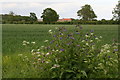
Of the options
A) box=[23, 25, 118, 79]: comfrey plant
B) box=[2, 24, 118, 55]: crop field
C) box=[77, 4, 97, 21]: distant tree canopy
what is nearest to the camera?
box=[23, 25, 118, 79]: comfrey plant

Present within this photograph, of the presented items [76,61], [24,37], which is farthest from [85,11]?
[76,61]

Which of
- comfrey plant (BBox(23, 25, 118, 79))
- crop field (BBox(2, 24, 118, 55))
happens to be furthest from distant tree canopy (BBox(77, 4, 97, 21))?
comfrey plant (BBox(23, 25, 118, 79))

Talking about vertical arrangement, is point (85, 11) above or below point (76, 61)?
above

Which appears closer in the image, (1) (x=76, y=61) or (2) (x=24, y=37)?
(1) (x=76, y=61)

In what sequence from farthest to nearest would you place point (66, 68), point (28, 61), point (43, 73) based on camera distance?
point (28, 61)
point (43, 73)
point (66, 68)

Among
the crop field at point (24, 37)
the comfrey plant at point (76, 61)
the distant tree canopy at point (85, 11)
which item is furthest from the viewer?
the distant tree canopy at point (85, 11)

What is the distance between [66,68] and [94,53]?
0.70m

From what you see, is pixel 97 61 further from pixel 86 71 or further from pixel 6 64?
pixel 6 64

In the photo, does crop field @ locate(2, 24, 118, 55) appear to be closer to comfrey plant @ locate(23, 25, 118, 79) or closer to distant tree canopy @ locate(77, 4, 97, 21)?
distant tree canopy @ locate(77, 4, 97, 21)

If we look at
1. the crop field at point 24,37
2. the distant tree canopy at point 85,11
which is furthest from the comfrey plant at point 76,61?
the distant tree canopy at point 85,11

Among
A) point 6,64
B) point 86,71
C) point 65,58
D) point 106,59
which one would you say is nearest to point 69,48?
point 65,58

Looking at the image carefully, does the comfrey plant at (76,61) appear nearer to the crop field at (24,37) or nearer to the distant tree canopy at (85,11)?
the crop field at (24,37)

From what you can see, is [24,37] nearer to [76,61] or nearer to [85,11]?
[76,61]

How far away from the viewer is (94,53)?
457 centimetres
